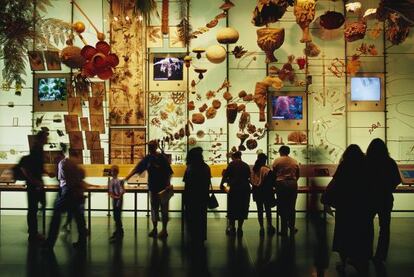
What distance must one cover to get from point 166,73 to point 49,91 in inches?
102

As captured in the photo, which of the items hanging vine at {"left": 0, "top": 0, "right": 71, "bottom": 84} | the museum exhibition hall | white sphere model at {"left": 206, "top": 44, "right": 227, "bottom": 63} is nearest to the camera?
hanging vine at {"left": 0, "top": 0, "right": 71, "bottom": 84}

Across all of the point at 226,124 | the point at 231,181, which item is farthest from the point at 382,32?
the point at 231,181

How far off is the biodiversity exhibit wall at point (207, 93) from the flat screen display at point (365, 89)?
0.07 ft

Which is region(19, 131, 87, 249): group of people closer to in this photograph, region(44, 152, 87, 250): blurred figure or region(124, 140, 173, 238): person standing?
region(44, 152, 87, 250): blurred figure

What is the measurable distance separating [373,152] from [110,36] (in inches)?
260

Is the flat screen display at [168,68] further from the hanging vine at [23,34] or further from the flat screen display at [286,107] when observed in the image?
the flat screen display at [286,107]

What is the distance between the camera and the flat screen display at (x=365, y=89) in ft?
36.1

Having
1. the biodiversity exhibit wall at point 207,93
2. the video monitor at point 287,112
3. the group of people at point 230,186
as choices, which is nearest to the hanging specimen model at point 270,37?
the biodiversity exhibit wall at point 207,93

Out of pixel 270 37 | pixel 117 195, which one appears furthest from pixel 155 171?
pixel 270 37

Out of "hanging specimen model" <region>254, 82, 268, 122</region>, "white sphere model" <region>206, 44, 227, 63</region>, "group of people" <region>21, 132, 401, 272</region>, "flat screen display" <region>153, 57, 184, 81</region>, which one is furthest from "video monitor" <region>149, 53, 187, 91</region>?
"group of people" <region>21, 132, 401, 272</region>

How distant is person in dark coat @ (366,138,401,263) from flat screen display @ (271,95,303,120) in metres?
4.97

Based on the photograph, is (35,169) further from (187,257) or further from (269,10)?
(269,10)

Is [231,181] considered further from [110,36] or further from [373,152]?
[110,36]

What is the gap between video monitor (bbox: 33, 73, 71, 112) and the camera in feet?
36.4
